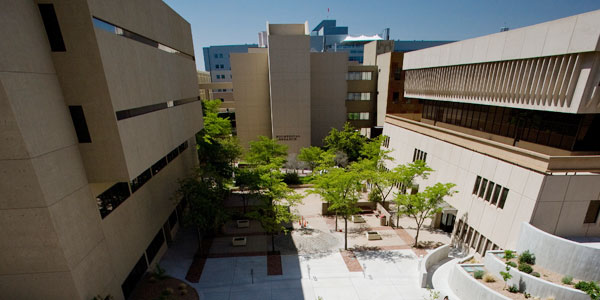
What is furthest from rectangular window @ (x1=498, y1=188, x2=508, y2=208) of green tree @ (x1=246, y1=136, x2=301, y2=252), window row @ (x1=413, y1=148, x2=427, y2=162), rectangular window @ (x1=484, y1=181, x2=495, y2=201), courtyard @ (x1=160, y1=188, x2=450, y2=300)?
green tree @ (x1=246, y1=136, x2=301, y2=252)

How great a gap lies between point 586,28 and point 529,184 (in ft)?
28.2

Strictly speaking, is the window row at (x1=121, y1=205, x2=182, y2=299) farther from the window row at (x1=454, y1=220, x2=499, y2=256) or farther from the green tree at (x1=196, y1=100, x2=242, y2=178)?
the window row at (x1=454, y1=220, x2=499, y2=256)

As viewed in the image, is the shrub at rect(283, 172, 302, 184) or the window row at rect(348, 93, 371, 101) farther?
the window row at rect(348, 93, 371, 101)

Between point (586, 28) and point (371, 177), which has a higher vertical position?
point (586, 28)

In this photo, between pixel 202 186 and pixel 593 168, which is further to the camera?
pixel 202 186

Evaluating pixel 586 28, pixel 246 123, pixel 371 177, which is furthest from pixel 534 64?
pixel 246 123

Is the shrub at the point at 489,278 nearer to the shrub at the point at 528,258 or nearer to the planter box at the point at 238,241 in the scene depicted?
the shrub at the point at 528,258

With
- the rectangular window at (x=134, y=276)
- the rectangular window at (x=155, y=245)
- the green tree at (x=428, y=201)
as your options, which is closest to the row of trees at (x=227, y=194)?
the rectangular window at (x=155, y=245)

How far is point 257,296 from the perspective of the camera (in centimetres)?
A: 1528

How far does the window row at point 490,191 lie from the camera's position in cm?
1703

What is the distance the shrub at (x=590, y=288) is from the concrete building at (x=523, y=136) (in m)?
3.29

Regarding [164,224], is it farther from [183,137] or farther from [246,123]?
[246,123]

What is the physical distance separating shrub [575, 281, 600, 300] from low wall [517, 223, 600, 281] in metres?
0.66

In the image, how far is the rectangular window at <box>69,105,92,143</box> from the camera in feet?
36.4
